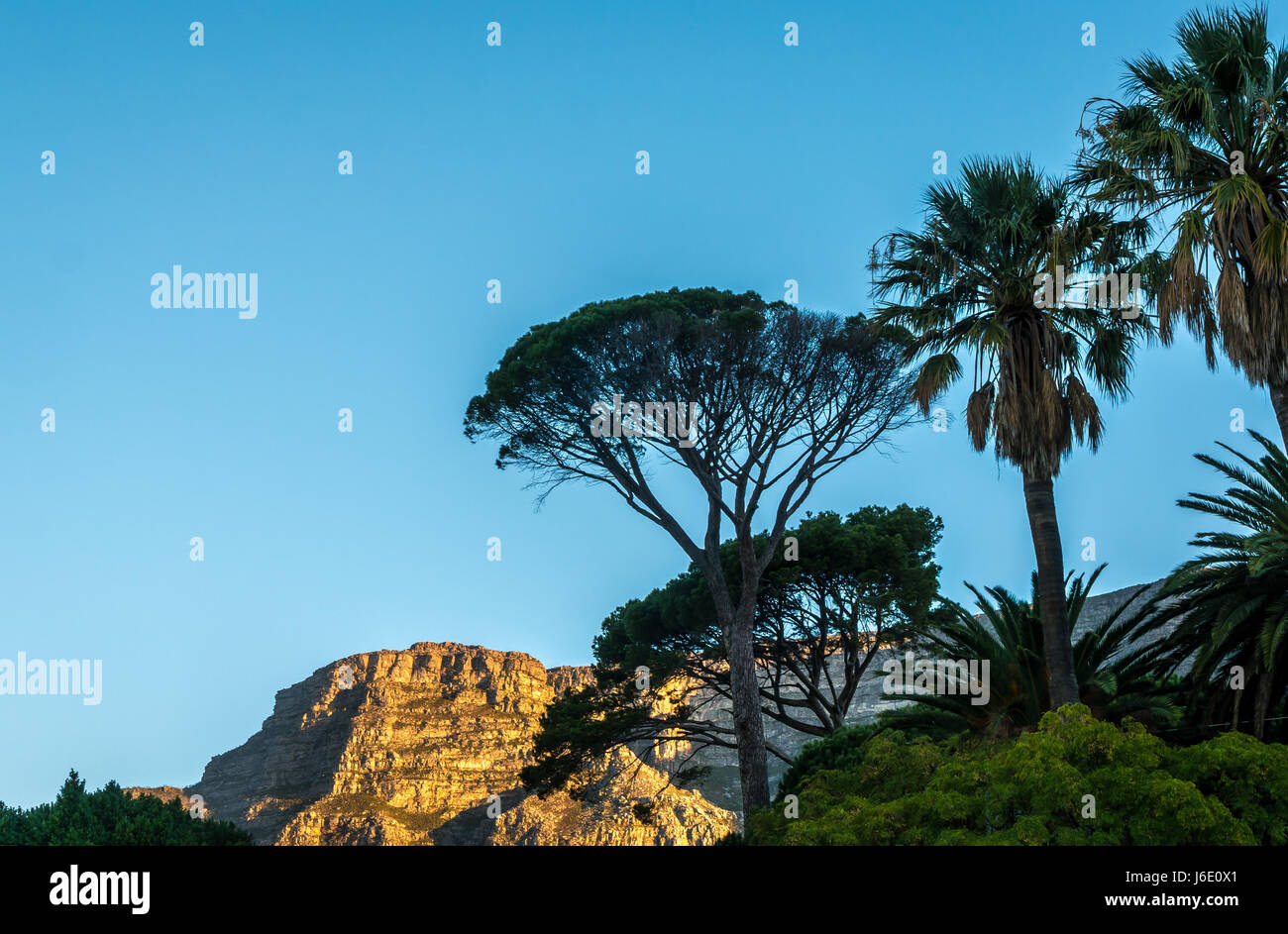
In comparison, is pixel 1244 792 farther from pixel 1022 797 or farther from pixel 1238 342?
pixel 1238 342

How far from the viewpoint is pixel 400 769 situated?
559 ft

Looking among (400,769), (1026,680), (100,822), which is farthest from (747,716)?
(400,769)

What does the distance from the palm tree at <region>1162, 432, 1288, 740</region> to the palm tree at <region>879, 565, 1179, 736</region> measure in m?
0.97

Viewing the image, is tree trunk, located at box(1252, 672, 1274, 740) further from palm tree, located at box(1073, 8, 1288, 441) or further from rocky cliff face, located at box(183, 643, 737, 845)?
rocky cliff face, located at box(183, 643, 737, 845)

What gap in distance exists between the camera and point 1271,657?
1580cm

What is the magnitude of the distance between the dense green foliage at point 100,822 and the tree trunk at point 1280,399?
20071mm

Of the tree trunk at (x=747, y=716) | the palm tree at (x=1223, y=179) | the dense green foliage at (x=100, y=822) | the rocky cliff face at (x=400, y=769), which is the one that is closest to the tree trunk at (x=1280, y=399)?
the palm tree at (x=1223, y=179)

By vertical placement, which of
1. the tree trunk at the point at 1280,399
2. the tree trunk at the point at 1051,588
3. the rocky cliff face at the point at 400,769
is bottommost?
the rocky cliff face at the point at 400,769

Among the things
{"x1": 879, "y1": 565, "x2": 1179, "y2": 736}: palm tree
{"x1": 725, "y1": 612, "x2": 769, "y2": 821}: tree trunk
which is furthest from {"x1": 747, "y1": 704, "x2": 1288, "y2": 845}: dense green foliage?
{"x1": 725, "y1": 612, "x2": 769, "y2": 821}: tree trunk

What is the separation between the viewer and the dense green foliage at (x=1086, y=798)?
451 inches

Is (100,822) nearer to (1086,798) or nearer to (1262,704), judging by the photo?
(1086,798)

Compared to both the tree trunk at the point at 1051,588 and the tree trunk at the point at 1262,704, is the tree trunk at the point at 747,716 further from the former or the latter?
the tree trunk at the point at 1262,704
